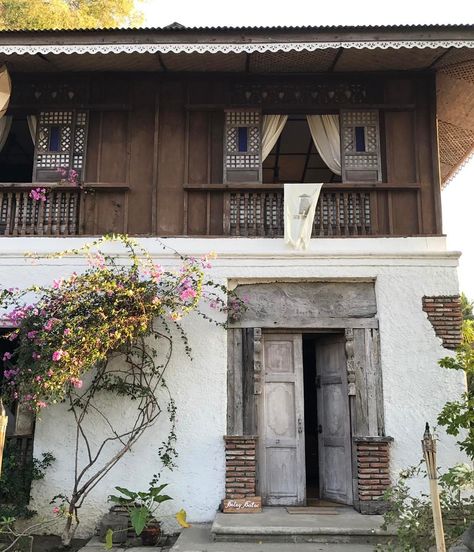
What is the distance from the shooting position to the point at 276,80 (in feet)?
27.8

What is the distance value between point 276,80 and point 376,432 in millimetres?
5120

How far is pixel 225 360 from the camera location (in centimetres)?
753

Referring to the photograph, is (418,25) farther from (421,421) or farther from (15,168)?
(15,168)

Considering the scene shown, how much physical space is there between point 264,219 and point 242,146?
1.16 meters

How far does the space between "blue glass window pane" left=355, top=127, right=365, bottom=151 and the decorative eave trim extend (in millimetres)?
1145

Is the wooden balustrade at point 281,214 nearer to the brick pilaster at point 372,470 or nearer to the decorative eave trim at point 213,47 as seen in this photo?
the decorative eave trim at point 213,47

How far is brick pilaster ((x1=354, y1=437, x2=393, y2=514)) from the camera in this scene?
7.08 metres

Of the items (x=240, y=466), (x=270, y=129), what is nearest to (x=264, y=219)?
(x=270, y=129)

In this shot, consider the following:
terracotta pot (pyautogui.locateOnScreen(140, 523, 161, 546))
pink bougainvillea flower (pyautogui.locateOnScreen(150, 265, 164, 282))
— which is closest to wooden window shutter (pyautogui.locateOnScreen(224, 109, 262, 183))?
pink bougainvillea flower (pyautogui.locateOnScreen(150, 265, 164, 282))

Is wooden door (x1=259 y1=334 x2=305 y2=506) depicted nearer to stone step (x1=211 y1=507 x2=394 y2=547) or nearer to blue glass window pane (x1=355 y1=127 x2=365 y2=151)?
stone step (x1=211 y1=507 x2=394 y2=547)

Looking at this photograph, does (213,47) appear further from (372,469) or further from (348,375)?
(372,469)

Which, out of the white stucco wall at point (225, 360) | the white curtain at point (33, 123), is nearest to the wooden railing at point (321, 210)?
the white stucco wall at point (225, 360)

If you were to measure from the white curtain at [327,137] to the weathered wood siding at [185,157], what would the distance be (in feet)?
1.41

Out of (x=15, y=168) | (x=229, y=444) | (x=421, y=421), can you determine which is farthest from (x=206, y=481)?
(x=15, y=168)
